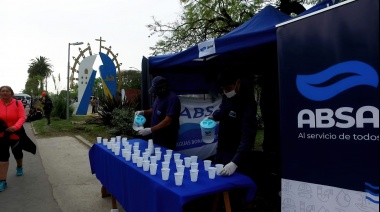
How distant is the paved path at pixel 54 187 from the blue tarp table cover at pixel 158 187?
117 cm

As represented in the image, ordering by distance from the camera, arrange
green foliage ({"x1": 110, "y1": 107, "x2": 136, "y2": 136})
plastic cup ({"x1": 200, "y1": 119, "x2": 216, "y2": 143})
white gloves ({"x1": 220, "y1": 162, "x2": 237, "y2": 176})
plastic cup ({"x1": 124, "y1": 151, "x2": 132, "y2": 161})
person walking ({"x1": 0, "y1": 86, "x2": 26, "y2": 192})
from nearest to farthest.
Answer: white gloves ({"x1": 220, "y1": 162, "x2": 237, "y2": 176}) < plastic cup ({"x1": 124, "y1": 151, "x2": 132, "y2": 161}) < plastic cup ({"x1": 200, "y1": 119, "x2": 216, "y2": 143}) < person walking ({"x1": 0, "y1": 86, "x2": 26, "y2": 192}) < green foliage ({"x1": 110, "y1": 107, "x2": 136, "y2": 136})

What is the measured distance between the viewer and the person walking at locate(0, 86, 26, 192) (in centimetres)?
458

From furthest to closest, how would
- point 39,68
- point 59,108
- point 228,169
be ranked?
1. point 39,68
2. point 59,108
3. point 228,169

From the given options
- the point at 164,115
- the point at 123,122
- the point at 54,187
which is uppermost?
the point at 164,115

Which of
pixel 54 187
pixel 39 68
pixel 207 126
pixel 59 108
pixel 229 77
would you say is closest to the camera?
pixel 229 77

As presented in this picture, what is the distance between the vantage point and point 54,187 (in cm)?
487

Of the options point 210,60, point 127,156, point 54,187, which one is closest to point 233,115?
point 127,156

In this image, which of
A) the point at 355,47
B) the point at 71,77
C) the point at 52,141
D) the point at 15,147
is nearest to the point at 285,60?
the point at 355,47

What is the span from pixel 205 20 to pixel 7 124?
8.98 meters

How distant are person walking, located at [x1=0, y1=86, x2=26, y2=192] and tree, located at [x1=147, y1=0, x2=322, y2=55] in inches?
291

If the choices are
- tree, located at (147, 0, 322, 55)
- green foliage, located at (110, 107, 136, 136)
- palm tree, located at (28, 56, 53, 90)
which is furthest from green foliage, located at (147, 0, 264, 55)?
palm tree, located at (28, 56, 53, 90)

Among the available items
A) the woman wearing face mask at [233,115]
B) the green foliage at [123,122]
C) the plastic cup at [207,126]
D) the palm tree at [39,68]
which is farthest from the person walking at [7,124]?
the palm tree at [39,68]

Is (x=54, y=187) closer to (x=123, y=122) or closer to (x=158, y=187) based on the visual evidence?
(x=158, y=187)

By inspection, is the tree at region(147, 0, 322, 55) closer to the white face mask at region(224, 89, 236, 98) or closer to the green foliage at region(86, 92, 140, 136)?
the green foliage at region(86, 92, 140, 136)
